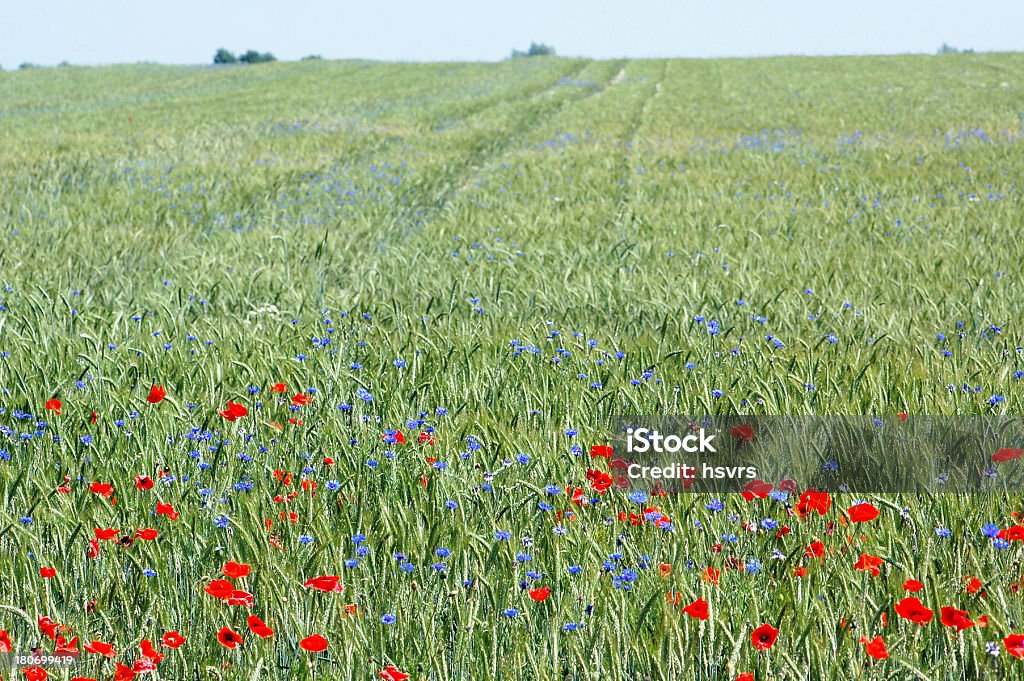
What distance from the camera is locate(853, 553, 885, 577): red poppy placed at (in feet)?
7.77

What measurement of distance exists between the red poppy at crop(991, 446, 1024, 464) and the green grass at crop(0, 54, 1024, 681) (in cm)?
25

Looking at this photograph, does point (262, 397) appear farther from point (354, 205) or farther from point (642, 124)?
point (642, 124)

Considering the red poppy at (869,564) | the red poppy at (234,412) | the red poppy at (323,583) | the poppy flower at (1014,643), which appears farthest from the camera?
the red poppy at (234,412)

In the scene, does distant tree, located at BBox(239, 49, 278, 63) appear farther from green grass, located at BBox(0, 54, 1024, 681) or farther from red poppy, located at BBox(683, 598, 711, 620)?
red poppy, located at BBox(683, 598, 711, 620)

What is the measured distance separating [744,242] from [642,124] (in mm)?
12055

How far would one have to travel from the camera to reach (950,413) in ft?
11.8

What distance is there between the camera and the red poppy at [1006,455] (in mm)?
3143

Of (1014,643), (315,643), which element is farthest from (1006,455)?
(315,643)

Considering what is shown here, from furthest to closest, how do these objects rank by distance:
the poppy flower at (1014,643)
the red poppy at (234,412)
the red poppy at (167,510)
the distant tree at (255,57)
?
the distant tree at (255,57) → the red poppy at (234,412) → the red poppy at (167,510) → the poppy flower at (1014,643)

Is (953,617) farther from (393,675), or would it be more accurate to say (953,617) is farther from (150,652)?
(150,652)

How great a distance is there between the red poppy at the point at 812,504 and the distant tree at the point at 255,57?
70.3 meters

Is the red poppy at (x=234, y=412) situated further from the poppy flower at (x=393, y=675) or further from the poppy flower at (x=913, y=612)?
the poppy flower at (x=913, y=612)

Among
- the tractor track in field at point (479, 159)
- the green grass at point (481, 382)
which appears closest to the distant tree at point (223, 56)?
the tractor track in field at point (479, 159)

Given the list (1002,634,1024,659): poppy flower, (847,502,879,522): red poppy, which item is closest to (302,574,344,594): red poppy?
(847,502,879,522): red poppy
